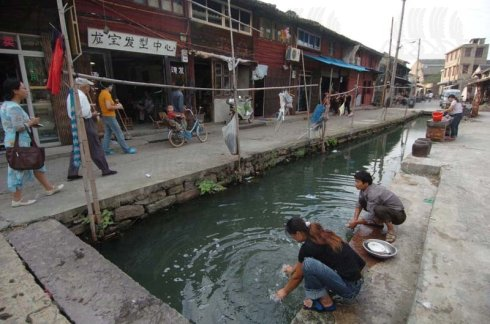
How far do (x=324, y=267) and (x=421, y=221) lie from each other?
2.70m

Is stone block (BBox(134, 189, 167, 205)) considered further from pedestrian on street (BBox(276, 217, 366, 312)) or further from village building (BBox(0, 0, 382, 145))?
pedestrian on street (BBox(276, 217, 366, 312))

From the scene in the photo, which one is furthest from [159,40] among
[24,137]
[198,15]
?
[24,137]

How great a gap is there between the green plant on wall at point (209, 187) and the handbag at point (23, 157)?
301 centimetres

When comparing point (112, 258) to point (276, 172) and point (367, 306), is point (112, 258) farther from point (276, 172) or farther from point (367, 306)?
point (276, 172)

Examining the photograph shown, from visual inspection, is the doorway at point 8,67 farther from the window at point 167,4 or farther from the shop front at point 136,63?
the window at point 167,4

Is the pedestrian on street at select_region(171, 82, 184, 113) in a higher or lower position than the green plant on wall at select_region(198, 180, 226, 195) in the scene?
higher

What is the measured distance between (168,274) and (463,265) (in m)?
3.60

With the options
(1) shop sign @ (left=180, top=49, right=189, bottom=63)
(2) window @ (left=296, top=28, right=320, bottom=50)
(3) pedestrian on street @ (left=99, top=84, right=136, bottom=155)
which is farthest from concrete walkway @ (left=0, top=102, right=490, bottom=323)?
(2) window @ (left=296, top=28, right=320, bottom=50)

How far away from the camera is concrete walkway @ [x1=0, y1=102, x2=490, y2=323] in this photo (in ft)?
8.55

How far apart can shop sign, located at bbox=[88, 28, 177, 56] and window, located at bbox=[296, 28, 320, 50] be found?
10.5 m

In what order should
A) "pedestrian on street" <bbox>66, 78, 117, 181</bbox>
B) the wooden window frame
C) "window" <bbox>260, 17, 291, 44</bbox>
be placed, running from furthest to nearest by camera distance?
the wooden window frame < "window" <bbox>260, 17, 291, 44</bbox> < "pedestrian on street" <bbox>66, 78, 117, 181</bbox>

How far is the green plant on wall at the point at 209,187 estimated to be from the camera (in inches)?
248

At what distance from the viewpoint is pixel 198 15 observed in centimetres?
1134

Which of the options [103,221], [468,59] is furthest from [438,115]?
[468,59]
